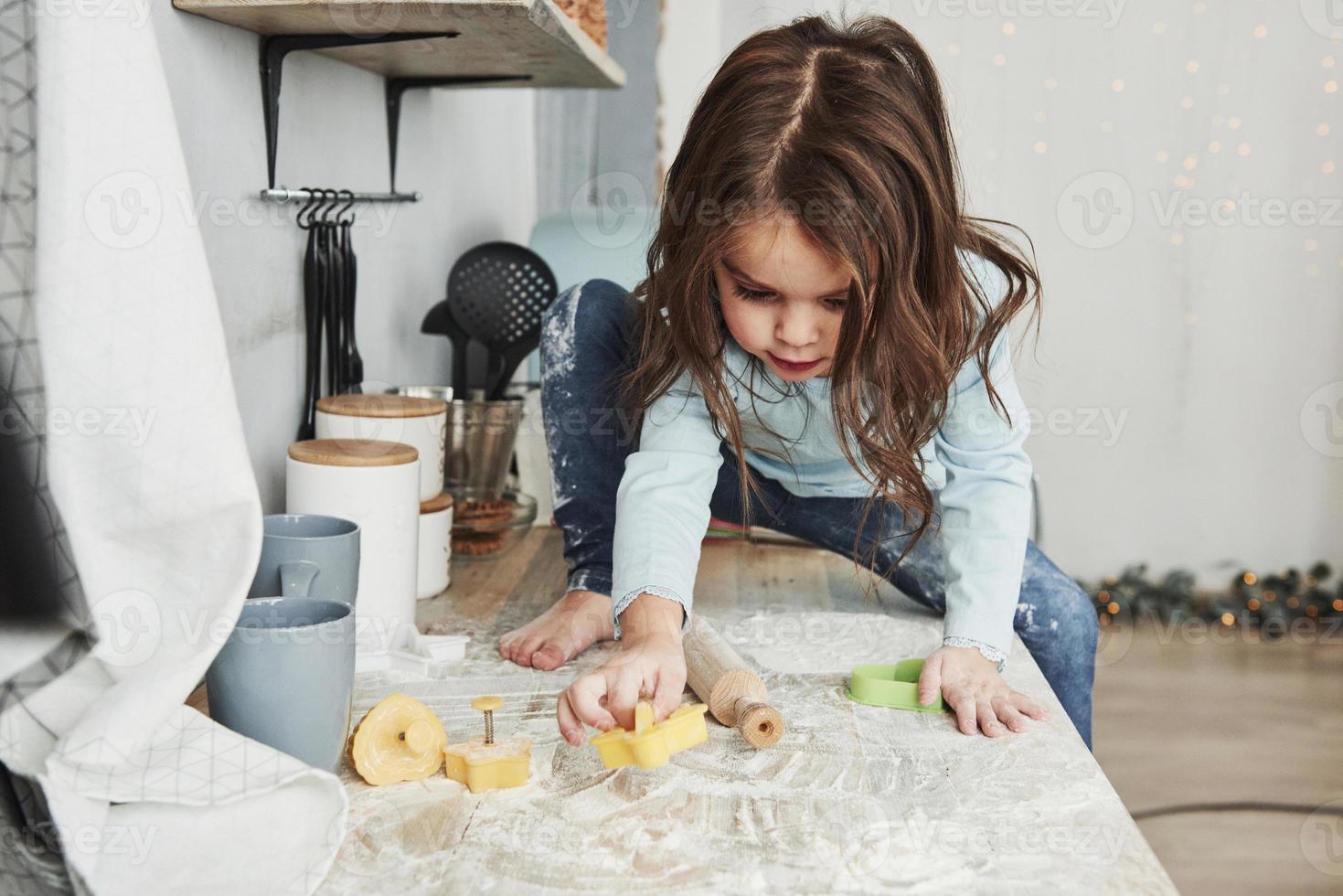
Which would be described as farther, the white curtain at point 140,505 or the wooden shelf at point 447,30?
the wooden shelf at point 447,30

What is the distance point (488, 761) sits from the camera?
73 cm

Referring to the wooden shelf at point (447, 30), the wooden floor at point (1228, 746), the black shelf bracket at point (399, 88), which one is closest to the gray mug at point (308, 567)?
the wooden shelf at point (447, 30)

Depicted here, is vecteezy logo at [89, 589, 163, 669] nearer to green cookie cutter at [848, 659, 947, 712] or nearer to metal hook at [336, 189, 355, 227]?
green cookie cutter at [848, 659, 947, 712]

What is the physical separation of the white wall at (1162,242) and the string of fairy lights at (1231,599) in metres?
0.05

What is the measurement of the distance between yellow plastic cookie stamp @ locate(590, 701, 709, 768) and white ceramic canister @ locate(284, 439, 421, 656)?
299mm

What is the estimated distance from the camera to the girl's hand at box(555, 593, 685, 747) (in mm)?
752

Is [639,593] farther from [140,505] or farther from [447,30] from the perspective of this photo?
[447,30]

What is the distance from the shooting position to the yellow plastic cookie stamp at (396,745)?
0.73m

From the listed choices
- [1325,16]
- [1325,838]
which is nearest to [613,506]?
[1325,838]

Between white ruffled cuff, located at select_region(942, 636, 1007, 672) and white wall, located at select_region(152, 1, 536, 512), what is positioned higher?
white wall, located at select_region(152, 1, 536, 512)

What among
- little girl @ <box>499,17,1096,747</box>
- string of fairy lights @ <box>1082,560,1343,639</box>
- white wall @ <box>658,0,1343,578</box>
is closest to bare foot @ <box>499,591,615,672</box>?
little girl @ <box>499,17,1096,747</box>

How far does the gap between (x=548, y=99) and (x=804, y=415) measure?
1287 millimetres

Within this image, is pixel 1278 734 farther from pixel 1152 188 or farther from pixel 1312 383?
pixel 1152 188

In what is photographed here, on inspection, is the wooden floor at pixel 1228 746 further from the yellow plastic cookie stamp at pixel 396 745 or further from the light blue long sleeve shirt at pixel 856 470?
the yellow plastic cookie stamp at pixel 396 745
